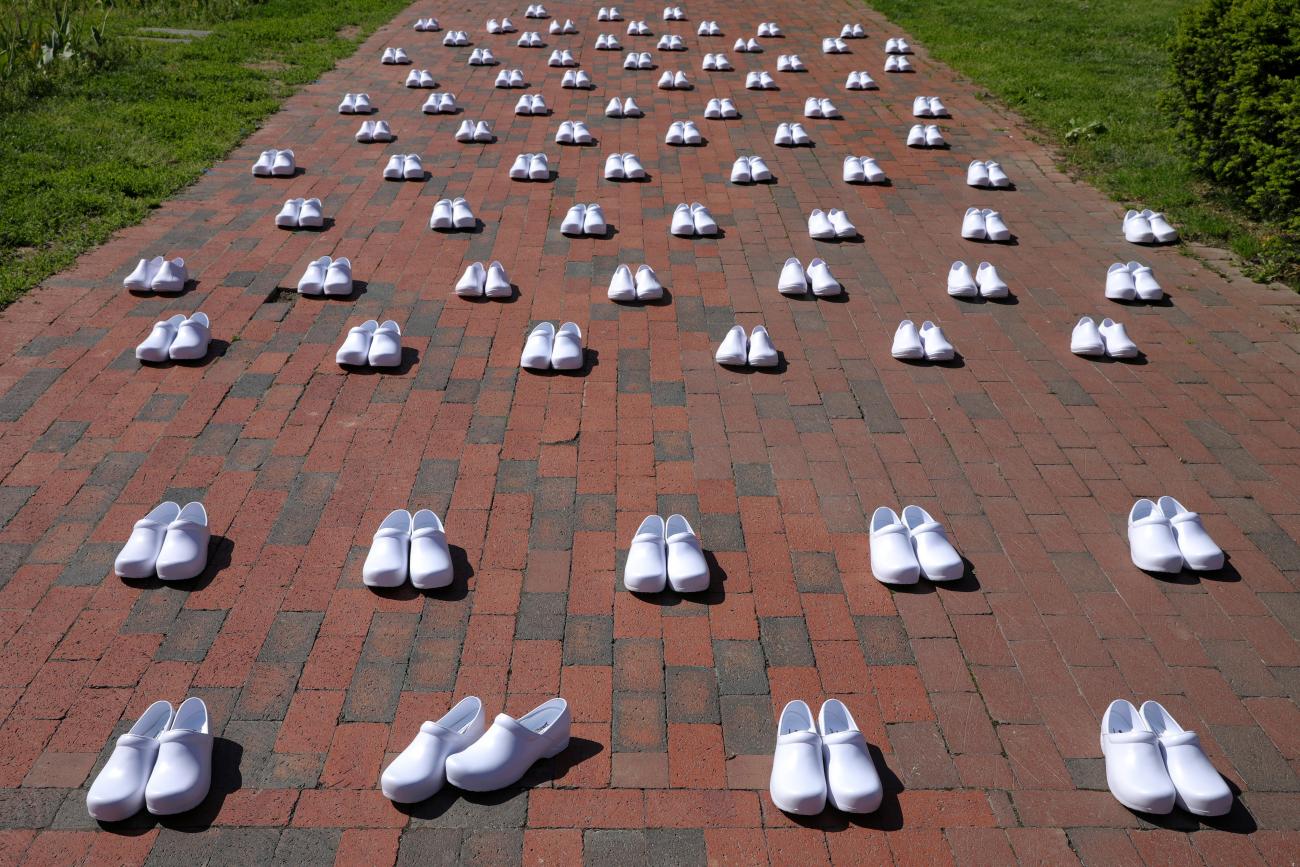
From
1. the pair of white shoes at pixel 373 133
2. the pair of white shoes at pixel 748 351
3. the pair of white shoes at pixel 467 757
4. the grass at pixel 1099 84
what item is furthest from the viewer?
the pair of white shoes at pixel 373 133

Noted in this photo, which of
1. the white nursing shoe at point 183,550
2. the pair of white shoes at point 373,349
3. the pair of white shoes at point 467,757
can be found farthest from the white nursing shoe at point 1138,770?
the pair of white shoes at point 373,349

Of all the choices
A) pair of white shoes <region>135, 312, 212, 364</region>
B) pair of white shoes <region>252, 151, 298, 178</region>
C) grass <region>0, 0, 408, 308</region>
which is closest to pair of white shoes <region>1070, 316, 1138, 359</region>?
pair of white shoes <region>135, 312, 212, 364</region>

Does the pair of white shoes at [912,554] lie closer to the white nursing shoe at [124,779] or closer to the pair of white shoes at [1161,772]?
the pair of white shoes at [1161,772]

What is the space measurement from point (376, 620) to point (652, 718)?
118 cm

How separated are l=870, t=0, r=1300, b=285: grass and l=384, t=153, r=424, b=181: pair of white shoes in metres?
5.94

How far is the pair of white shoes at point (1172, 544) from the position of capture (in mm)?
3957

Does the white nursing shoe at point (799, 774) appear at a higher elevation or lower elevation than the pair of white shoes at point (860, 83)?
lower

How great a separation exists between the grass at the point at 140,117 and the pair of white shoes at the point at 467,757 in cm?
469

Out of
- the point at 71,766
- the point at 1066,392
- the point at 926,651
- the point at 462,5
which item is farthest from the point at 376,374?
the point at 462,5

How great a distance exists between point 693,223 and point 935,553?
3.91 metres

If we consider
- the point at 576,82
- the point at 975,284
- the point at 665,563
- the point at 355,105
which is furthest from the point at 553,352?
the point at 576,82

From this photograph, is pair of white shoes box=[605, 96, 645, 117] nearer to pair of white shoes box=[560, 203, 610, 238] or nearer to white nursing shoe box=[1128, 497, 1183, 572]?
pair of white shoes box=[560, 203, 610, 238]

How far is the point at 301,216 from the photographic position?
6.93 meters

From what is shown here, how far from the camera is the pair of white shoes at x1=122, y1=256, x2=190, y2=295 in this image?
5.95 m
